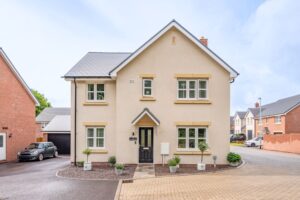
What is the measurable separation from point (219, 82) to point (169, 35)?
473cm

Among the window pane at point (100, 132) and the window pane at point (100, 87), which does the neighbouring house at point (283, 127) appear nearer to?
the window pane at point (100, 132)

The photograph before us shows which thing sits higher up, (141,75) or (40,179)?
(141,75)

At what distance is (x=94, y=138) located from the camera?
73.3 feet

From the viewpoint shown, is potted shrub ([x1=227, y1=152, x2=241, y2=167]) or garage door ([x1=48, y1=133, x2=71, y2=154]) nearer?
potted shrub ([x1=227, y1=152, x2=241, y2=167])

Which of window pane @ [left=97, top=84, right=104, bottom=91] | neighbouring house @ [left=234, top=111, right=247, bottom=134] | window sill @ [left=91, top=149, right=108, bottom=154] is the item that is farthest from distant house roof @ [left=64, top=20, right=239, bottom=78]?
neighbouring house @ [left=234, top=111, right=247, bottom=134]

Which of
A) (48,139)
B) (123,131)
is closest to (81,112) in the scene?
(123,131)

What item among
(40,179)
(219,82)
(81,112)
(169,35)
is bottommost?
(40,179)

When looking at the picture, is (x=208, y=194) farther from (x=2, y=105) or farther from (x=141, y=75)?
(x=2, y=105)

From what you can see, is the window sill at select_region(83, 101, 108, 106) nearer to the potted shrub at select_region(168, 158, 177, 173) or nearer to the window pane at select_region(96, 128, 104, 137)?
the window pane at select_region(96, 128, 104, 137)

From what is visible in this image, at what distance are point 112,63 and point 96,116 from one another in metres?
4.66

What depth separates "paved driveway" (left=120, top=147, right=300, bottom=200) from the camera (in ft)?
41.3

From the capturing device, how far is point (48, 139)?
119 feet

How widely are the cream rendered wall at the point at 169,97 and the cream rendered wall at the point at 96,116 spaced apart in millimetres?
895

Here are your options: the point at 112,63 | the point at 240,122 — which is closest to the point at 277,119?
the point at 240,122
